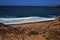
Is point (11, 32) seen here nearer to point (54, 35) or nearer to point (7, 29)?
point (7, 29)

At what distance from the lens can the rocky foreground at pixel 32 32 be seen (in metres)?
0.90

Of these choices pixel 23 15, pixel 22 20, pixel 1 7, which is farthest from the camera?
pixel 1 7

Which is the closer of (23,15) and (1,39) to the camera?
(1,39)

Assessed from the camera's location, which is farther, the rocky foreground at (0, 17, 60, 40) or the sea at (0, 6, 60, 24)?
the sea at (0, 6, 60, 24)

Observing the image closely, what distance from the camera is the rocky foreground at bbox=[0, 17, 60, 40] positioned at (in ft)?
2.94

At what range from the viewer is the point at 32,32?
0.97 meters

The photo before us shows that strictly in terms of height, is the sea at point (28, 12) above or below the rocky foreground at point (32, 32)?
above

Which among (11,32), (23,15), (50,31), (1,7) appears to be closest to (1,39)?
(11,32)

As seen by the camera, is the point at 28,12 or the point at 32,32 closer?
the point at 32,32

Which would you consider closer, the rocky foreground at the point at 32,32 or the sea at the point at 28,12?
the rocky foreground at the point at 32,32

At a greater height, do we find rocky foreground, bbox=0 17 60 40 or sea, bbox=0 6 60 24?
sea, bbox=0 6 60 24

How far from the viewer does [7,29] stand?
0.99 metres

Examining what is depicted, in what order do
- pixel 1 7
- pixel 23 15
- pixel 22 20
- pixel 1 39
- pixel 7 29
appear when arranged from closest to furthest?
pixel 1 39, pixel 7 29, pixel 22 20, pixel 23 15, pixel 1 7

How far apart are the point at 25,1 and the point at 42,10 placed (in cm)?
27
